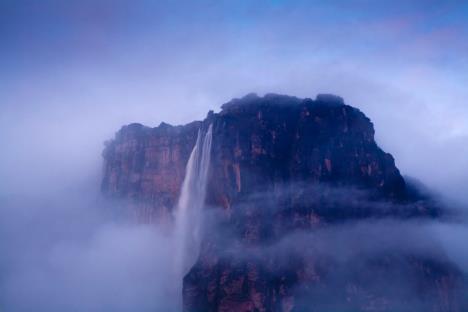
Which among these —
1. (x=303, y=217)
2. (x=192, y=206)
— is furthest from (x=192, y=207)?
(x=303, y=217)

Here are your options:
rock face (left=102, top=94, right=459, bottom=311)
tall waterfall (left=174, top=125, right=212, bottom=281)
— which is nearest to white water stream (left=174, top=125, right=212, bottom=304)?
tall waterfall (left=174, top=125, right=212, bottom=281)

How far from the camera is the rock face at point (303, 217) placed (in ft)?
387

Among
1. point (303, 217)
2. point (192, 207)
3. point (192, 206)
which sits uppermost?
point (192, 206)

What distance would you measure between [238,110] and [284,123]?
12639 millimetres

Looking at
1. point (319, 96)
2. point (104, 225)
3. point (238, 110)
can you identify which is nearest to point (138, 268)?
point (104, 225)

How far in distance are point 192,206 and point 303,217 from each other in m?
30.1

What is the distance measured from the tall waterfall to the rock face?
4532 millimetres

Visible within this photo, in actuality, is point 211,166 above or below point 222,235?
above

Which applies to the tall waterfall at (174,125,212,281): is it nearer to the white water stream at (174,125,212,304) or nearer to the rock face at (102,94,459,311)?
the white water stream at (174,125,212,304)

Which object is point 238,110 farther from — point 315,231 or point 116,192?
point 116,192

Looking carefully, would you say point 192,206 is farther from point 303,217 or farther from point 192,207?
point 303,217

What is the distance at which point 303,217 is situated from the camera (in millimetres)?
128250

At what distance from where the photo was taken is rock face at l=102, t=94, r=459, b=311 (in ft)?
387

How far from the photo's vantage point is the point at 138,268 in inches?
5969
